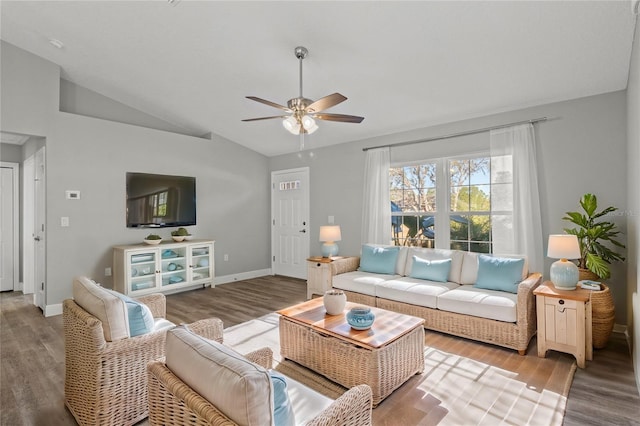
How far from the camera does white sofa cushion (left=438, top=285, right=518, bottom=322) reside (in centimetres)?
297

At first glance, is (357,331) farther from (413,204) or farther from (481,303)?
(413,204)

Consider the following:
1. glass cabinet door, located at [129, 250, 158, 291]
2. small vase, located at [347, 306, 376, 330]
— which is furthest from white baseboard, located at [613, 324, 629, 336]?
glass cabinet door, located at [129, 250, 158, 291]

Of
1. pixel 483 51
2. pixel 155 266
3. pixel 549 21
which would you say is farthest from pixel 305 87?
pixel 155 266

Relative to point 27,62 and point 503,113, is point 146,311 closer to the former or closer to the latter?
point 27,62

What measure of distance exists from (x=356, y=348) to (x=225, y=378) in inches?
55.9

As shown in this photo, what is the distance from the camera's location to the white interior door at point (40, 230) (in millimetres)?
4238

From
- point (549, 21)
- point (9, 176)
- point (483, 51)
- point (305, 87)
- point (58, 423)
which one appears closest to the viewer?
point (58, 423)

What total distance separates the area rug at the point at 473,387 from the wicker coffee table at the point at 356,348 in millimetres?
89

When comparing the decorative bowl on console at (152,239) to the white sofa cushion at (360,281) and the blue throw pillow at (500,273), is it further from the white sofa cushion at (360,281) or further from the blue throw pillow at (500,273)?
the blue throw pillow at (500,273)

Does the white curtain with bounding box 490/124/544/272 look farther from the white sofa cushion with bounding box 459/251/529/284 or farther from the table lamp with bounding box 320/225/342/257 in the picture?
the table lamp with bounding box 320/225/342/257

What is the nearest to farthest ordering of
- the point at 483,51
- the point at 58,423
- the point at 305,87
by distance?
the point at 58,423 < the point at 483,51 < the point at 305,87

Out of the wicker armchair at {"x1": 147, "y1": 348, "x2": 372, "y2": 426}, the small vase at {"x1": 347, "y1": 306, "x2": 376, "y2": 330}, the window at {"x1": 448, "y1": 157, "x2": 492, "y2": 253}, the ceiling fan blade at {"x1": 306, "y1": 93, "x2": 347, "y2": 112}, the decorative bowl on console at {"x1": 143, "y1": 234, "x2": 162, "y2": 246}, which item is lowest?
the small vase at {"x1": 347, "y1": 306, "x2": 376, "y2": 330}

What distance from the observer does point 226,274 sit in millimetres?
5980

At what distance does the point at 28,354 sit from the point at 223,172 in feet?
12.3
